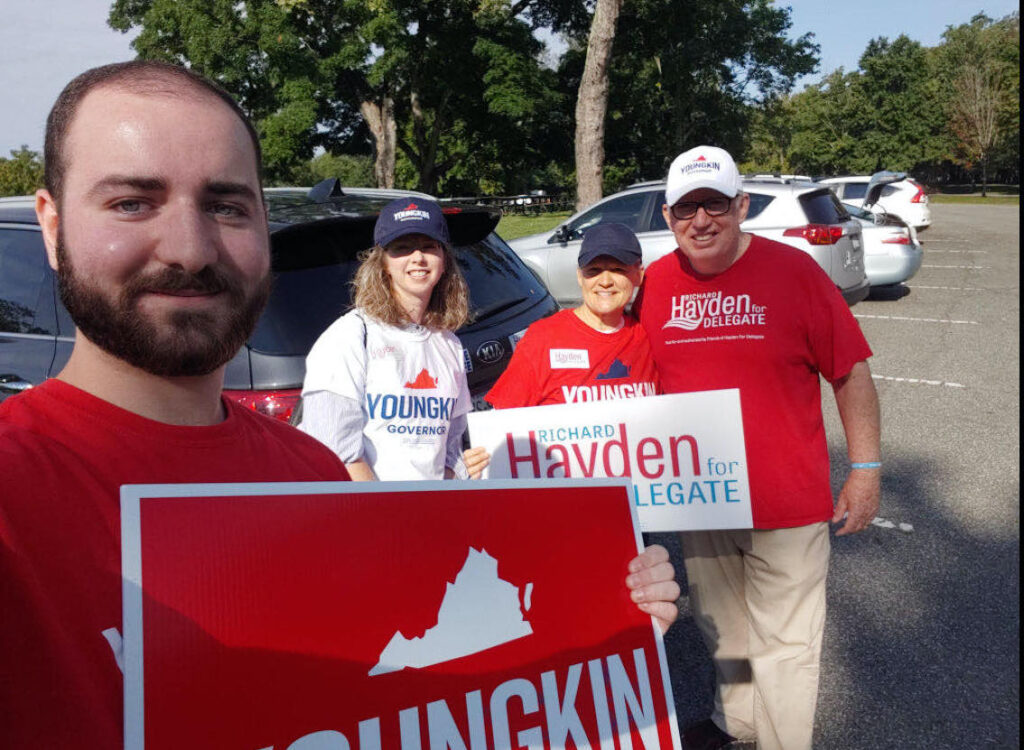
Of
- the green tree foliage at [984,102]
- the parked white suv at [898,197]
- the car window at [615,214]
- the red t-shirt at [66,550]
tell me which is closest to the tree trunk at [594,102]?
the car window at [615,214]

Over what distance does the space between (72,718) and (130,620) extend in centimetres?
12

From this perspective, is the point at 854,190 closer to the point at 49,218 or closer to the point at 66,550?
the point at 49,218

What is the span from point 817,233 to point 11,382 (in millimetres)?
8555

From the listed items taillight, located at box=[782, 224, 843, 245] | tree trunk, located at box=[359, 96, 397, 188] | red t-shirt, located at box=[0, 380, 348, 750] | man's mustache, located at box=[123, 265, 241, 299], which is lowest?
red t-shirt, located at box=[0, 380, 348, 750]

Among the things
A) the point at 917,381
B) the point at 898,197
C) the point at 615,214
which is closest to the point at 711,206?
the point at 917,381

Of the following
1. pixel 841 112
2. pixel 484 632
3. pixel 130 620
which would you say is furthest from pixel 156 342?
pixel 841 112

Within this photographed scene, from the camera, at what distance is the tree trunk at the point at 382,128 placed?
94.8ft

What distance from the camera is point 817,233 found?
9.51 meters

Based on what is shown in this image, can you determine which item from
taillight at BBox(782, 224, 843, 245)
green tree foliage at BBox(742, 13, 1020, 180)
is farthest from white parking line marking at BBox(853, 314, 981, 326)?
green tree foliage at BBox(742, 13, 1020, 180)

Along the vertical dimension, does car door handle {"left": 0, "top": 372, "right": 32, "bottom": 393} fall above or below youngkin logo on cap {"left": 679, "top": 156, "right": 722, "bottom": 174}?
below

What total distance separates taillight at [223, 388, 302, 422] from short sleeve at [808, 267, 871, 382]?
1.81 metres

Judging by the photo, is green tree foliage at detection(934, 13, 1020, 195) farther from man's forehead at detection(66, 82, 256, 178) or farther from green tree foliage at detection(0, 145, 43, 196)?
man's forehead at detection(66, 82, 256, 178)

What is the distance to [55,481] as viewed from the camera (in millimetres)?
984

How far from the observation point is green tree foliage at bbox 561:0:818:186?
3030 centimetres
